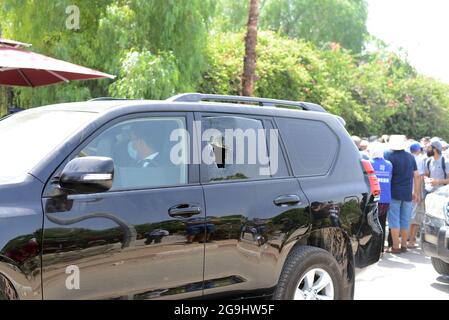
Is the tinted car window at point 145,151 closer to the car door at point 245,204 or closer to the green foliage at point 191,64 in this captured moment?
the car door at point 245,204

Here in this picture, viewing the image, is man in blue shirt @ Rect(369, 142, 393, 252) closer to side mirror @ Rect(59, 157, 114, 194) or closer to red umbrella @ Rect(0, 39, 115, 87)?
red umbrella @ Rect(0, 39, 115, 87)

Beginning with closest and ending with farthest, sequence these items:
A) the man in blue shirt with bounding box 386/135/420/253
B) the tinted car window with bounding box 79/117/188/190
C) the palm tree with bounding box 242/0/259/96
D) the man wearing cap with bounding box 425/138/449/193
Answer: the tinted car window with bounding box 79/117/188/190, the man in blue shirt with bounding box 386/135/420/253, the man wearing cap with bounding box 425/138/449/193, the palm tree with bounding box 242/0/259/96

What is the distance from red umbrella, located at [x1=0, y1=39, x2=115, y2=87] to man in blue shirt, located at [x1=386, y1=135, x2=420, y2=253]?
466 centimetres

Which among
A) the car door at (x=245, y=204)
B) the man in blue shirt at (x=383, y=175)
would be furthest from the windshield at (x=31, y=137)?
the man in blue shirt at (x=383, y=175)

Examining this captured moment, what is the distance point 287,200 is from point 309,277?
66 centimetres

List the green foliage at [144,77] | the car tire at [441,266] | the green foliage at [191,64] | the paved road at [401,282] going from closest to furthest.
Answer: the paved road at [401,282] → the car tire at [441,266] → the green foliage at [144,77] → the green foliage at [191,64]

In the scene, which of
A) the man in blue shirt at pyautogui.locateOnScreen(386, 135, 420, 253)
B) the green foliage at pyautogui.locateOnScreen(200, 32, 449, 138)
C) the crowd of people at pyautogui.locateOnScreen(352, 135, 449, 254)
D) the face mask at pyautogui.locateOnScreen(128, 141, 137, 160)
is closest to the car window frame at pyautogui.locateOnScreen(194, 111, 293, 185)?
the face mask at pyautogui.locateOnScreen(128, 141, 137, 160)

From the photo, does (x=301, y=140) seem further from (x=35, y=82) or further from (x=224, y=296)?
(x=35, y=82)

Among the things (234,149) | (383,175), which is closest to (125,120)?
(234,149)

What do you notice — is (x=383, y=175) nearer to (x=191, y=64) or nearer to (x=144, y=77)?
(x=144, y=77)

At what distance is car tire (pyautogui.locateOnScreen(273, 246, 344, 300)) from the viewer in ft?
13.3

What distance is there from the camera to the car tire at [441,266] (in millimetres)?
6934

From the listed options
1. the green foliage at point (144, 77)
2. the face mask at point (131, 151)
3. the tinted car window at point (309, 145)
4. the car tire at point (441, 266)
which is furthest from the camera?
the green foliage at point (144, 77)

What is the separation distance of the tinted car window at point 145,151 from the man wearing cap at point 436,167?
23.7 ft
